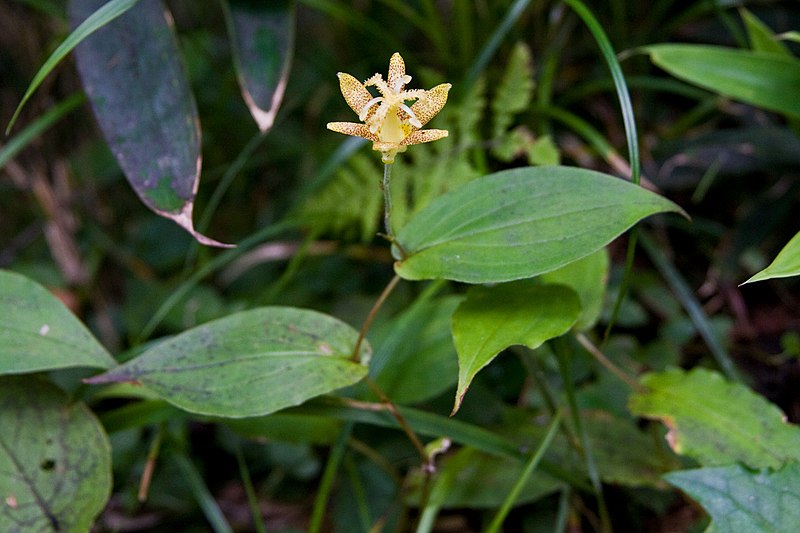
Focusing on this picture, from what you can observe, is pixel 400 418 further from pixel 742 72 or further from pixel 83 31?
pixel 742 72

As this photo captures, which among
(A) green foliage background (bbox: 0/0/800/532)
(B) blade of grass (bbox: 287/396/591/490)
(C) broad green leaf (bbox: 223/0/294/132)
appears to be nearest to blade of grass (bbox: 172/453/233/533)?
(A) green foliage background (bbox: 0/0/800/532)

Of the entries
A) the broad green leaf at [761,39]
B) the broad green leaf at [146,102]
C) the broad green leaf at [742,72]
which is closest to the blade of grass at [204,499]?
the broad green leaf at [146,102]

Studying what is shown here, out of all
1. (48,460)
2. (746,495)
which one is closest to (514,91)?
(746,495)

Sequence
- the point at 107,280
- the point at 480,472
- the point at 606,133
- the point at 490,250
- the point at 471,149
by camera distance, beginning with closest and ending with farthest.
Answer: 1. the point at 490,250
2. the point at 480,472
3. the point at 471,149
4. the point at 606,133
5. the point at 107,280

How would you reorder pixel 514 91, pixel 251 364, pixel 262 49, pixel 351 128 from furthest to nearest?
pixel 514 91 → pixel 262 49 → pixel 251 364 → pixel 351 128

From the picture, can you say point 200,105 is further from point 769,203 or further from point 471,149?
point 769,203

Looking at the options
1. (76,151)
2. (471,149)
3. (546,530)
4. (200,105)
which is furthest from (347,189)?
(76,151)

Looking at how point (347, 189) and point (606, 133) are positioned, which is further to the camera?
point (606, 133)
